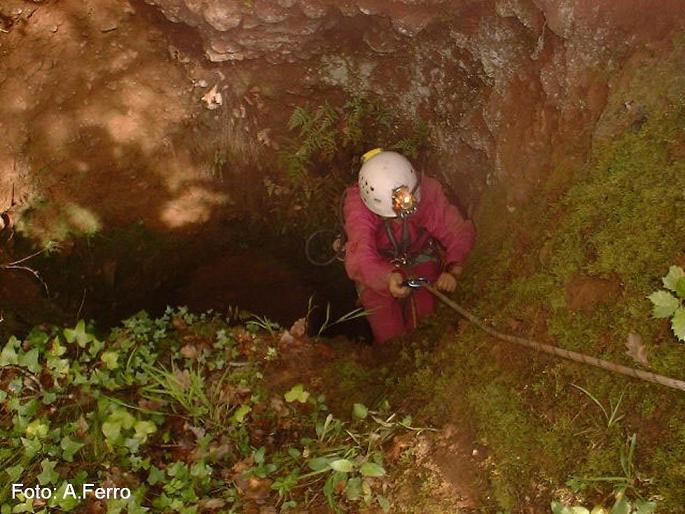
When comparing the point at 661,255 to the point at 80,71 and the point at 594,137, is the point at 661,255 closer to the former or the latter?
the point at 594,137

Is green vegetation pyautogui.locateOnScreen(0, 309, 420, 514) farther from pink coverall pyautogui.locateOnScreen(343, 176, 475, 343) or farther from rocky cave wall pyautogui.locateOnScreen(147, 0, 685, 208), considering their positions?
rocky cave wall pyautogui.locateOnScreen(147, 0, 685, 208)

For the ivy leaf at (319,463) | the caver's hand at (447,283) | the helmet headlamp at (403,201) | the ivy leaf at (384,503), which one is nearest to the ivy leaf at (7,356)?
the ivy leaf at (319,463)

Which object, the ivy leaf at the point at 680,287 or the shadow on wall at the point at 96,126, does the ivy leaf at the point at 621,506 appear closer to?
the ivy leaf at the point at 680,287

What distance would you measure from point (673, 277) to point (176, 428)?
9.50ft

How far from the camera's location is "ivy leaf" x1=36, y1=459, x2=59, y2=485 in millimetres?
3000

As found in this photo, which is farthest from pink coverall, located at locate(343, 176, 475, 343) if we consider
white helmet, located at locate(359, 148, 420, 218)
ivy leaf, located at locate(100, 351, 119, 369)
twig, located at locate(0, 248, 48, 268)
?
twig, located at locate(0, 248, 48, 268)

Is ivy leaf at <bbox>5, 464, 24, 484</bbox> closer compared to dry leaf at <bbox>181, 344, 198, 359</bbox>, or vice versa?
ivy leaf at <bbox>5, 464, 24, 484</bbox>

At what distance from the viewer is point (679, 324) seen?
2.08 metres

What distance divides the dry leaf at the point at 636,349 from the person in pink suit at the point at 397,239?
167cm

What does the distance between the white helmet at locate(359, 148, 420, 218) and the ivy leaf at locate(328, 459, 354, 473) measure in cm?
206

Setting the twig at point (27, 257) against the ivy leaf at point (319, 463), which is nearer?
the ivy leaf at point (319, 463)

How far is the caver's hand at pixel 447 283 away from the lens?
3898 millimetres

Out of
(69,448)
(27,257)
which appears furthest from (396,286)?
(27,257)

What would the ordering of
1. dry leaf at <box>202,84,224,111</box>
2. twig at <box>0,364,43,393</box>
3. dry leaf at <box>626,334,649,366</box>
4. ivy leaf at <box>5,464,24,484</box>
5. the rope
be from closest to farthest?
the rope, dry leaf at <box>626,334,649,366</box>, ivy leaf at <box>5,464,24,484</box>, twig at <box>0,364,43,393</box>, dry leaf at <box>202,84,224,111</box>
